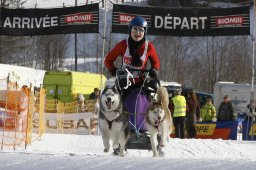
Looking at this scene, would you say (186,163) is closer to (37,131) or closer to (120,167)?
(120,167)

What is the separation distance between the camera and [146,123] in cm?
647

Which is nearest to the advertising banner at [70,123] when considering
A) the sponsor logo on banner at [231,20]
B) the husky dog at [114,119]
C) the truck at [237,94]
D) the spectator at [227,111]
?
the spectator at [227,111]

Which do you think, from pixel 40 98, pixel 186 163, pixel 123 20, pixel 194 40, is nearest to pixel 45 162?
pixel 186 163

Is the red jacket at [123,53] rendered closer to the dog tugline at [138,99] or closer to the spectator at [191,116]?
the dog tugline at [138,99]

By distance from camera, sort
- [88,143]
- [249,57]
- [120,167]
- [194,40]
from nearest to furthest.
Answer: [120,167] → [88,143] → [249,57] → [194,40]

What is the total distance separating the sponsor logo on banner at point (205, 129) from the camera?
15398 mm

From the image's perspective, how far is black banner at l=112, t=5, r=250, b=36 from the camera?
15094 mm

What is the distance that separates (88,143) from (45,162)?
6712 mm

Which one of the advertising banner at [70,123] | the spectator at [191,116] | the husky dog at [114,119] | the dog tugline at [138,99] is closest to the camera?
the husky dog at [114,119]

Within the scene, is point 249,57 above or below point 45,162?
above

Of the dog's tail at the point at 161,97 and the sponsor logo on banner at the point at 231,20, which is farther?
the sponsor logo on banner at the point at 231,20

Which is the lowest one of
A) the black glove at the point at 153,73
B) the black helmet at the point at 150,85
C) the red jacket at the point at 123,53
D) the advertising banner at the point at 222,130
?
the advertising banner at the point at 222,130

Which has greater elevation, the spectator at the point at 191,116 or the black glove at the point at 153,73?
the black glove at the point at 153,73

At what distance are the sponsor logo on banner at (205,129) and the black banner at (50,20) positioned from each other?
13.3ft
